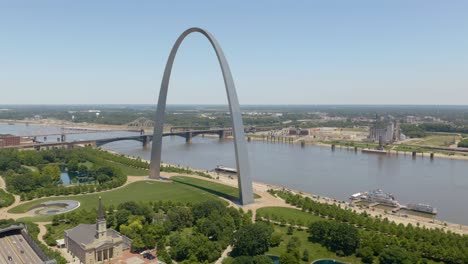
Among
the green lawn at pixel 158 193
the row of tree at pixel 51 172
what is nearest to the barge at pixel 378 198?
the green lawn at pixel 158 193

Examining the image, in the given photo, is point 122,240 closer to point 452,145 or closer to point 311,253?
point 311,253

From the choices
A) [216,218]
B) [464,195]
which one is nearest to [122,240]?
[216,218]

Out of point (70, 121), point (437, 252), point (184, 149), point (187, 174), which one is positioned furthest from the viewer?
point (70, 121)

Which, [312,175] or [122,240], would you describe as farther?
[312,175]

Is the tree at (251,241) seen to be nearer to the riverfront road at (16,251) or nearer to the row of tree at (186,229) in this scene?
the row of tree at (186,229)

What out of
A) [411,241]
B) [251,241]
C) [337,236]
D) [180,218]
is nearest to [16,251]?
[180,218]

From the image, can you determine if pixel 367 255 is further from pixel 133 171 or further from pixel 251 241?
pixel 133 171

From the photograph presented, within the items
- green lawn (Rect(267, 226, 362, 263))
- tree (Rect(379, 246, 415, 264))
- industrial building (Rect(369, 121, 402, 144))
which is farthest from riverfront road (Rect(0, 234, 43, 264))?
industrial building (Rect(369, 121, 402, 144))
